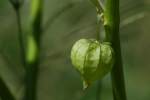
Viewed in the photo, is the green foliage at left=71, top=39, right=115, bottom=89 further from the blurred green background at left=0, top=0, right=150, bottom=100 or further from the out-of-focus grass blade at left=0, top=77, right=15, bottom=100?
the blurred green background at left=0, top=0, right=150, bottom=100

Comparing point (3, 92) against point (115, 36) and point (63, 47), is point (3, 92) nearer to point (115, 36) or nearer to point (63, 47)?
point (115, 36)

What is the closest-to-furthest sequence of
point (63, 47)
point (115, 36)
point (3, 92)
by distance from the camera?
point (115, 36) → point (3, 92) → point (63, 47)

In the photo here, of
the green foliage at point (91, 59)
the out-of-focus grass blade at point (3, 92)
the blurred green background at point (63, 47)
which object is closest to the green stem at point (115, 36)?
the green foliage at point (91, 59)

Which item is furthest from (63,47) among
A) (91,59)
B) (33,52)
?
(91,59)

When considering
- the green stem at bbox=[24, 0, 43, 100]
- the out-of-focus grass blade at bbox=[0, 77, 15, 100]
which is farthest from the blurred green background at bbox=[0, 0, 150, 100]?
the out-of-focus grass blade at bbox=[0, 77, 15, 100]

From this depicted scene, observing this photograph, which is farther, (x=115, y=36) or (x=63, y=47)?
(x=63, y=47)
